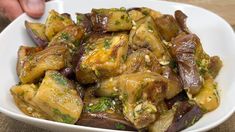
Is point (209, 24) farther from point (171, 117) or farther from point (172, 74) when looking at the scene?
point (171, 117)

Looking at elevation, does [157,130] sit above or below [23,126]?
above

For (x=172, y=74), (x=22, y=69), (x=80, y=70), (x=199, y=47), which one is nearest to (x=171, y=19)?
(x=199, y=47)

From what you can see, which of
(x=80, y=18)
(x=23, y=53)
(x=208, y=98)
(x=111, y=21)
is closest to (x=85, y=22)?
(x=80, y=18)

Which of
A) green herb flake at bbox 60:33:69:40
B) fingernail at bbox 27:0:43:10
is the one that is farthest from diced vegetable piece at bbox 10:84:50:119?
fingernail at bbox 27:0:43:10

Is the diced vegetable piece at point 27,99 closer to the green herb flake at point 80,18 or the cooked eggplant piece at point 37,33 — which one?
the cooked eggplant piece at point 37,33

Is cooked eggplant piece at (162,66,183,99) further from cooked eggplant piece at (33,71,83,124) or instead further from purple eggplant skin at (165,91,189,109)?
cooked eggplant piece at (33,71,83,124)
